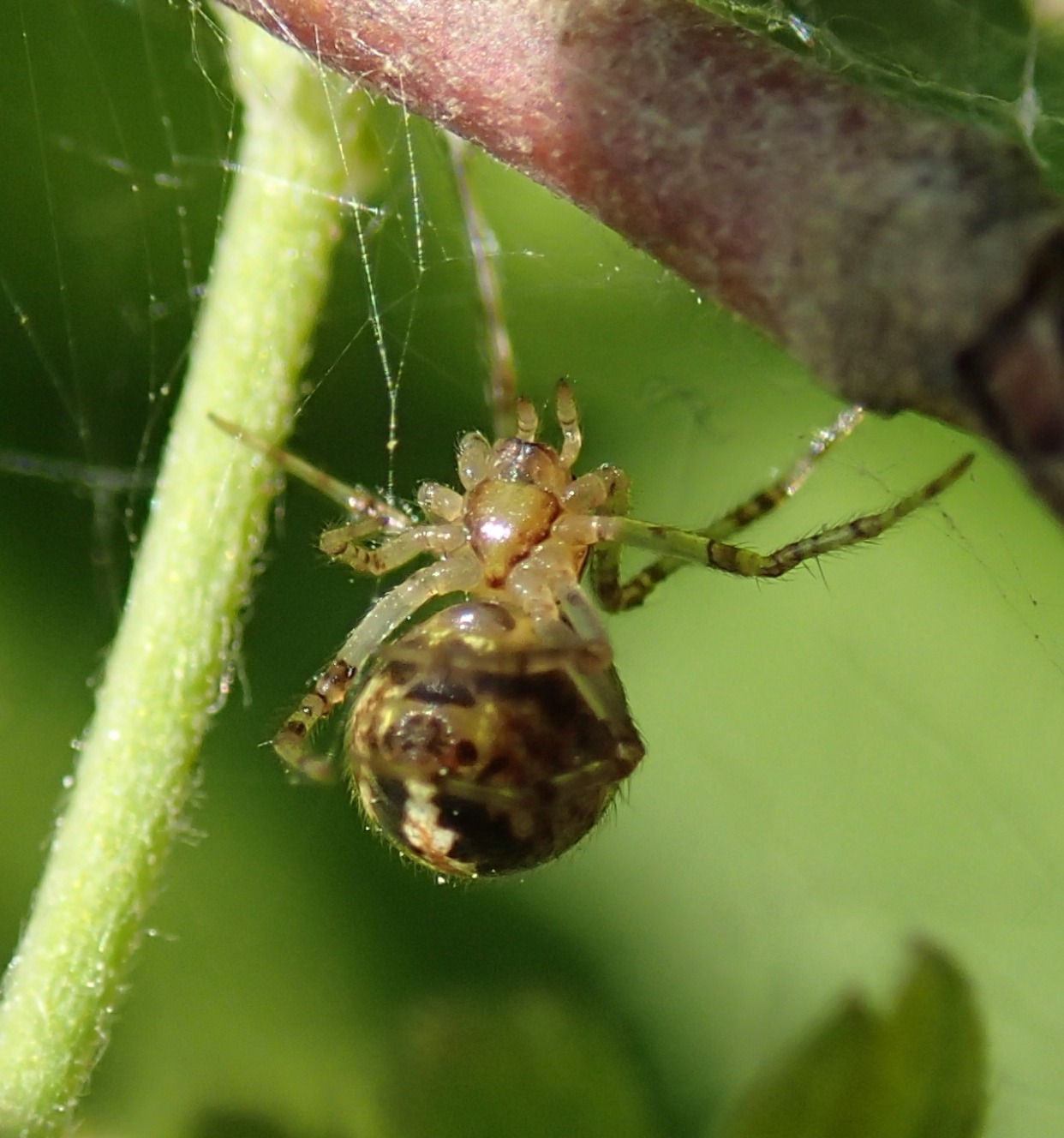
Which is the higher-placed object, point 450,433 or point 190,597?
point 190,597

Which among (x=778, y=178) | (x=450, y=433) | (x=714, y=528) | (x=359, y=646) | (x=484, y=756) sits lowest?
(x=359, y=646)

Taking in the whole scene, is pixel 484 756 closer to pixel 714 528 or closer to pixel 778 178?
pixel 714 528

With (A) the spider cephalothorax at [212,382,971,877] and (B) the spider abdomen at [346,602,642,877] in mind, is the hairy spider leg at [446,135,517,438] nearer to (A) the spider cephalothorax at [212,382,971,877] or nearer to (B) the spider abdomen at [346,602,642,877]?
(A) the spider cephalothorax at [212,382,971,877]

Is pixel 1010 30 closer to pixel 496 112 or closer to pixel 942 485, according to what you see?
pixel 942 485

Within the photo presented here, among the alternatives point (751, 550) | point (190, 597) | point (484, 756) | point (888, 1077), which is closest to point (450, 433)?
point (751, 550)

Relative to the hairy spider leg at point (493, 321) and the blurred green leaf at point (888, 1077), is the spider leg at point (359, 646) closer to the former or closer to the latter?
the hairy spider leg at point (493, 321)

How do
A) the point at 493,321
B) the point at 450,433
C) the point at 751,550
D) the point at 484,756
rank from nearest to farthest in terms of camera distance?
1. the point at 484,756
2. the point at 751,550
3. the point at 493,321
4. the point at 450,433

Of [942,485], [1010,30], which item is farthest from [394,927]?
[1010,30]

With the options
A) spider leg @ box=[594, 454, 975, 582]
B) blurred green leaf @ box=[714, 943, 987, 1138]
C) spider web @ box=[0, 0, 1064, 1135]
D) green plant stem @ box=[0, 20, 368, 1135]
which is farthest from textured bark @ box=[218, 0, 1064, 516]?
spider web @ box=[0, 0, 1064, 1135]
